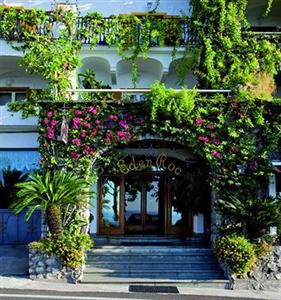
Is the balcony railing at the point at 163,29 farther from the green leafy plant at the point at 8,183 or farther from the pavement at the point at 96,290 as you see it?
the pavement at the point at 96,290

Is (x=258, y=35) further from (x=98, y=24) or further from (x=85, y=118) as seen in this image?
(x=85, y=118)

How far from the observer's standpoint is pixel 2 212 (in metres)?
18.6

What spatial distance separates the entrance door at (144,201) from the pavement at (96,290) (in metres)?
5.60

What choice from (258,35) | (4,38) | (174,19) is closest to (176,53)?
(174,19)

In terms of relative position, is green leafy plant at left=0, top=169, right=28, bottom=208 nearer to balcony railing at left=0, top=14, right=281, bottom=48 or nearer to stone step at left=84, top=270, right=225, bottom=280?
balcony railing at left=0, top=14, right=281, bottom=48

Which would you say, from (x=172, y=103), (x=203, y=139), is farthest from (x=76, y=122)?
(x=203, y=139)

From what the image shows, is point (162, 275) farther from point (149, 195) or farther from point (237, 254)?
point (149, 195)

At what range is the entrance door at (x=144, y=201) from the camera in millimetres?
18703

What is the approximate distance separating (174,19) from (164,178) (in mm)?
6013

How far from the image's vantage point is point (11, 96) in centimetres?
1997

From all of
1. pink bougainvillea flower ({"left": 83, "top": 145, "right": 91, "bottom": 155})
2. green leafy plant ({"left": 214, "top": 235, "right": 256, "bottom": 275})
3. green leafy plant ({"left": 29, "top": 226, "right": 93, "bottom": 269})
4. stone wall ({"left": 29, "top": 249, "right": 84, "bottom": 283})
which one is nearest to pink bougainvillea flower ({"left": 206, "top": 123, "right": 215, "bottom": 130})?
green leafy plant ({"left": 214, "top": 235, "right": 256, "bottom": 275})

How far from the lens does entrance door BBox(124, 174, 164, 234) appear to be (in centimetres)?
1870

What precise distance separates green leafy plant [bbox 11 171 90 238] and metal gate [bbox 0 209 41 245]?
14.2 ft

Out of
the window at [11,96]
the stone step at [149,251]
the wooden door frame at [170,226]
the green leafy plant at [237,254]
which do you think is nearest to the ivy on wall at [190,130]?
the green leafy plant at [237,254]
